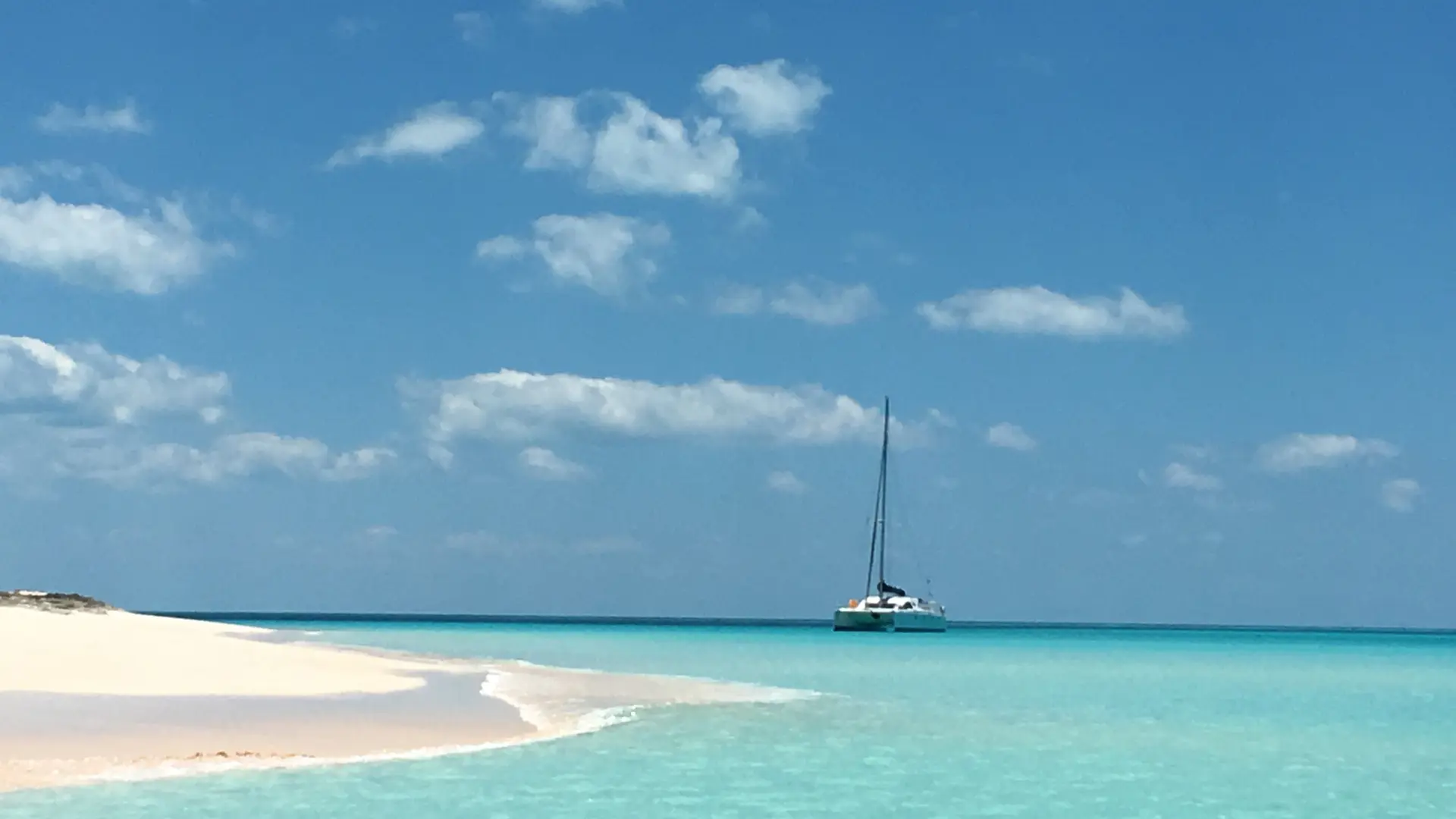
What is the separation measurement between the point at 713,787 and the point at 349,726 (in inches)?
357

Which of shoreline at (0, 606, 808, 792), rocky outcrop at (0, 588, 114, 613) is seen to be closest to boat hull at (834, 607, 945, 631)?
rocky outcrop at (0, 588, 114, 613)

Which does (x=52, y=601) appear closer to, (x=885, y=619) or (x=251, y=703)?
(x=251, y=703)

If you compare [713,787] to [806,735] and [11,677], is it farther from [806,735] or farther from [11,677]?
[11,677]

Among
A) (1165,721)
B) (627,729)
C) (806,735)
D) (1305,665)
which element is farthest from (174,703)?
(1305,665)

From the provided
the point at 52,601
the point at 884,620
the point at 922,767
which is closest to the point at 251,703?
the point at 922,767

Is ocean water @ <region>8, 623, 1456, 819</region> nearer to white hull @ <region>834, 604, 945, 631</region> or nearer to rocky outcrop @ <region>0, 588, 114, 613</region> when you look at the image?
rocky outcrop @ <region>0, 588, 114, 613</region>

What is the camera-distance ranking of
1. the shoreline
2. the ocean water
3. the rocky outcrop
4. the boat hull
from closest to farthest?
the ocean water < the shoreline < the rocky outcrop < the boat hull

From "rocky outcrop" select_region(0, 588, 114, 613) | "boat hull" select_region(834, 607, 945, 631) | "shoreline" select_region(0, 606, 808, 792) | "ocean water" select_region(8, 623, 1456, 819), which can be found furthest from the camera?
"boat hull" select_region(834, 607, 945, 631)

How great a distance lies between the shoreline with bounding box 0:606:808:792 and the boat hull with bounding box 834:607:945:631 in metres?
74.6

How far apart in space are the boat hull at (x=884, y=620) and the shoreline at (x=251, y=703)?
7460 cm

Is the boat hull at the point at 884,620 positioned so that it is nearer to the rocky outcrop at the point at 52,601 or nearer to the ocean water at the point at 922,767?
the rocky outcrop at the point at 52,601

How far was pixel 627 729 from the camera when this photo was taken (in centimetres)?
3050

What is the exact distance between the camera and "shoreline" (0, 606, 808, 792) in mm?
22969

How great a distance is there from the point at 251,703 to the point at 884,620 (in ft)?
326
